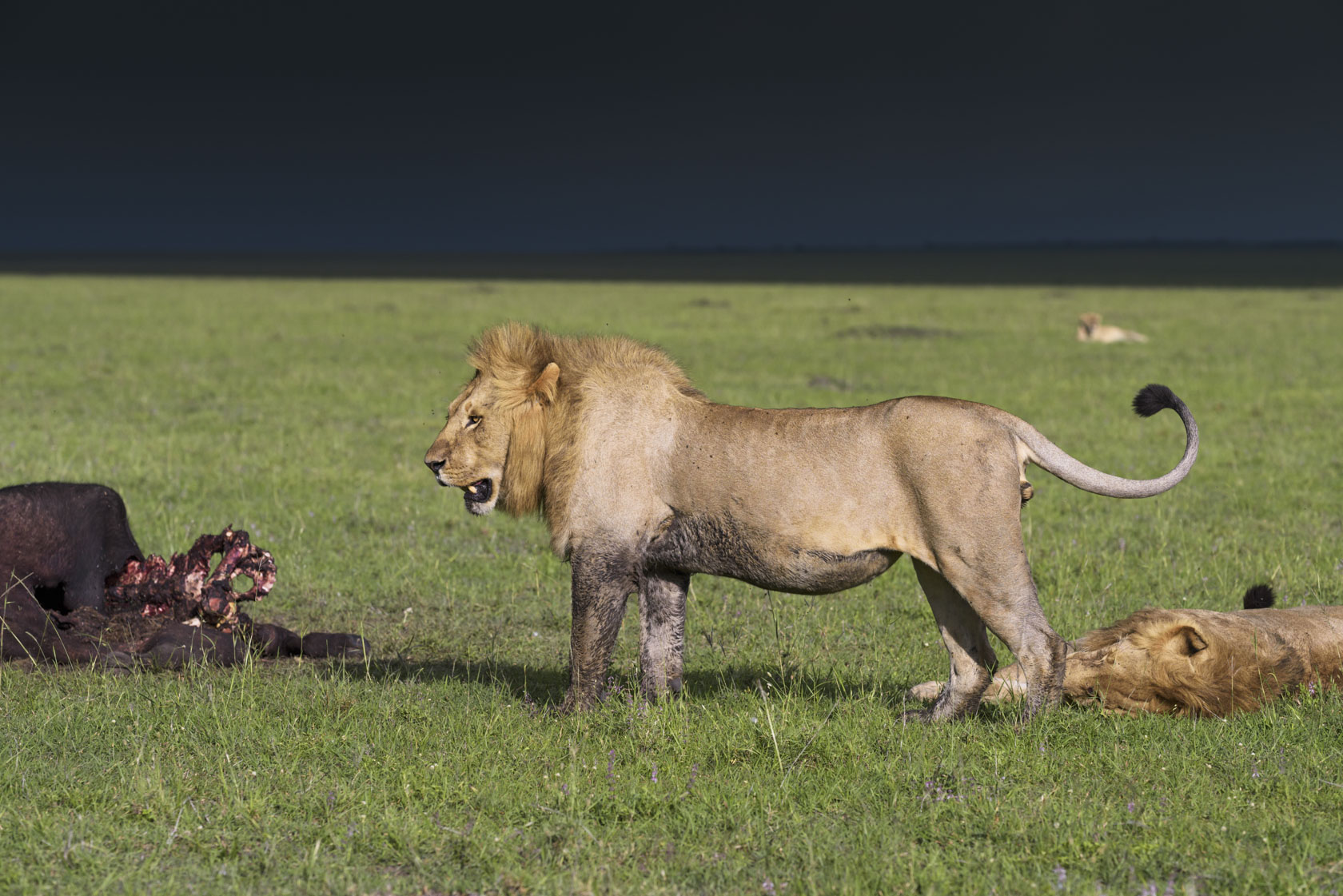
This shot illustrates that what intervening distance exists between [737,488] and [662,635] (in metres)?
0.95

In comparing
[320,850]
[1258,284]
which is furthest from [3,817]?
[1258,284]

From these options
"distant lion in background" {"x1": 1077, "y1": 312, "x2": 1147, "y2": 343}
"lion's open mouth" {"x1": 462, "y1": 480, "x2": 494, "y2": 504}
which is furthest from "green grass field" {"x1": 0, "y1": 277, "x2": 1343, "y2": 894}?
"distant lion in background" {"x1": 1077, "y1": 312, "x2": 1147, "y2": 343}

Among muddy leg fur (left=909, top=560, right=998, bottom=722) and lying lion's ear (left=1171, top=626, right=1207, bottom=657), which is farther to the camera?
lying lion's ear (left=1171, top=626, right=1207, bottom=657)

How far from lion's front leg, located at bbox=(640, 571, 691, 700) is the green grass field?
0.19 m

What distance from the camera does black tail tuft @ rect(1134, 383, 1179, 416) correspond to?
5.55 m

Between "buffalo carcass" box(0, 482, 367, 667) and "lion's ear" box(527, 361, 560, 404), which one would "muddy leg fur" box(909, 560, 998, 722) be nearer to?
"lion's ear" box(527, 361, 560, 404)

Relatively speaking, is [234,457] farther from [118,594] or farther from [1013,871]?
[1013,871]

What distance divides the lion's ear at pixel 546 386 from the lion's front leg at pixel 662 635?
97 cm

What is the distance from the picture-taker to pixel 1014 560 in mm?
5465

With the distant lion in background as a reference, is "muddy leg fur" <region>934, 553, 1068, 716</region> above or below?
below

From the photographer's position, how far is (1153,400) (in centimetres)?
563

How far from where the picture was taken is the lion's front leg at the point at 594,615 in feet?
19.4

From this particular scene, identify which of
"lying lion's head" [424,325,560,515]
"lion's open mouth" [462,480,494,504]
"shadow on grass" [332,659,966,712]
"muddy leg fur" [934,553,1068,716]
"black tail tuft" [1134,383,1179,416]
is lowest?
"shadow on grass" [332,659,966,712]

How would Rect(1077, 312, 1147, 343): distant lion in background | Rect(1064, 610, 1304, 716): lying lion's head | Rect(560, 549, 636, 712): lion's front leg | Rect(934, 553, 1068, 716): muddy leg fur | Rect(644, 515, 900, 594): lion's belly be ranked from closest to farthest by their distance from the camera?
1. Rect(934, 553, 1068, 716): muddy leg fur
2. Rect(644, 515, 900, 594): lion's belly
3. Rect(560, 549, 636, 712): lion's front leg
4. Rect(1064, 610, 1304, 716): lying lion's head
5. Rect(1077, 312, 1147, 343): distant lion in background
